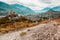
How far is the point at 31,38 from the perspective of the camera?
18.0 m

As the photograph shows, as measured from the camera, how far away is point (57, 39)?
16.3 meters

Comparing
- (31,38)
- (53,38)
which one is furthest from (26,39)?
(53,38)

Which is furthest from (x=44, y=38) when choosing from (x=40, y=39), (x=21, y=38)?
(x=21, y=38)

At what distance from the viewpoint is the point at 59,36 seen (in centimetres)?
1680

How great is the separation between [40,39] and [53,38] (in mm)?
1345

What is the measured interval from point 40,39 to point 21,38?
10.2 feet

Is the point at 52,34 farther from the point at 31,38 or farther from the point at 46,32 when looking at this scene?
the point at 31,38

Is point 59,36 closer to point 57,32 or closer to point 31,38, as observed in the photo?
point 57,32

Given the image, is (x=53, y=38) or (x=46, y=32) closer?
(x=53, y=38)

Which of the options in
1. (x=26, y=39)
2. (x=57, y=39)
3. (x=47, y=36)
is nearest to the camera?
(x=57, y=39)

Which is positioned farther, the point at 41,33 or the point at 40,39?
the point at 41,33

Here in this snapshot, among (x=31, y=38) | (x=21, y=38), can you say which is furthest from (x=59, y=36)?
(x=21, y=38)

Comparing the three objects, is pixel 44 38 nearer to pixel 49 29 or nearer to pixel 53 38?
pixel 53 38

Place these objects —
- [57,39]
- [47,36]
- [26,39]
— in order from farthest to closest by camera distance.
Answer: [26,39] → [47,36] → [57,39]
